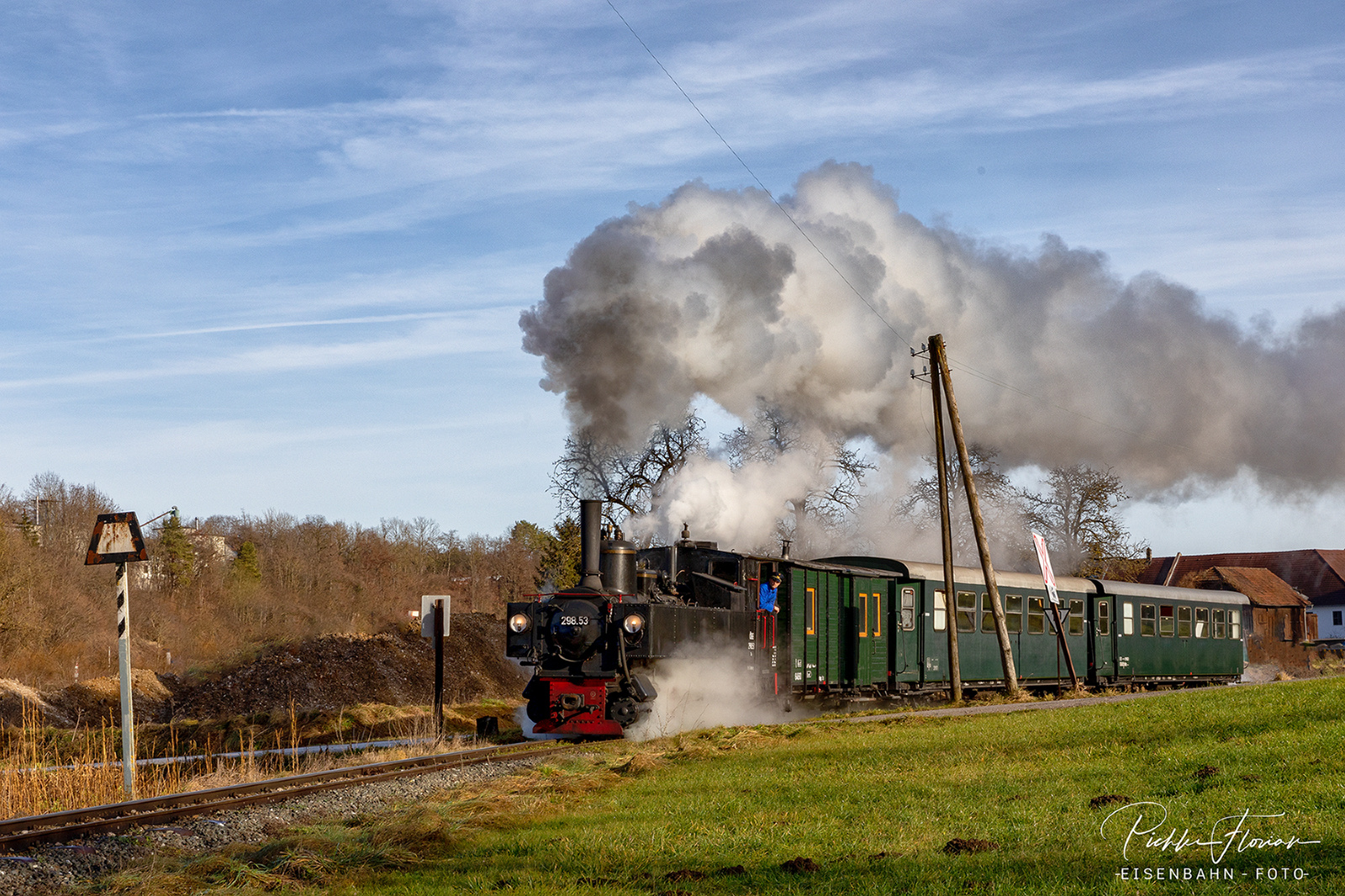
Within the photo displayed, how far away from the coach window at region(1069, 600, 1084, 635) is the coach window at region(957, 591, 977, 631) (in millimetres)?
3163

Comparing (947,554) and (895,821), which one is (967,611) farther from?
(895,821)

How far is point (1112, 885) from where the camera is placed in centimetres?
589

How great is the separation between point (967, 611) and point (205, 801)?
55.1 feet

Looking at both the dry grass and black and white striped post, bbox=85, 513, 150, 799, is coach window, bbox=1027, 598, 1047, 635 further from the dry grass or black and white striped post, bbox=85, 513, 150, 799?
black and white striped post, bbox=85, 513, 150, 799

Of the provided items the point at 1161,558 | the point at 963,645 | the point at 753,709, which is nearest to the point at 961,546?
the point at 963,645

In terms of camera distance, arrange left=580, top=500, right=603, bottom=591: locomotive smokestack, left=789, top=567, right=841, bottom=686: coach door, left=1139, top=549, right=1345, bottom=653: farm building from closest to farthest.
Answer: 1. left=580, top=500, right=603, bottom=591: locomotive smokestack
2. left=789, top=567, right=841, bottom=686: coach door
3. left=1139, top=549, right=1345, bottom=653: farm building

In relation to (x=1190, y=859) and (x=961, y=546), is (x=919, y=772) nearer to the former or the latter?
(x=1190, y=859)

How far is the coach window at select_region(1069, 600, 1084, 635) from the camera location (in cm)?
2627

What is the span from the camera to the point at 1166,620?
95.6 feet

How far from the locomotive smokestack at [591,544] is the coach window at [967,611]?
10352 mm

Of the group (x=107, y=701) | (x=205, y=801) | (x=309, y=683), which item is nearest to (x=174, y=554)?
(x=309, y=683)

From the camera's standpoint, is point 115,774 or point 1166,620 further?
point 1166,620

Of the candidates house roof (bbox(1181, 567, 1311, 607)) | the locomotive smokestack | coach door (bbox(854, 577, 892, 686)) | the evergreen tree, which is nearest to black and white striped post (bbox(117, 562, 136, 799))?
the locomotive smokestack

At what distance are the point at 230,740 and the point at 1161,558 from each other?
77.6 meters
